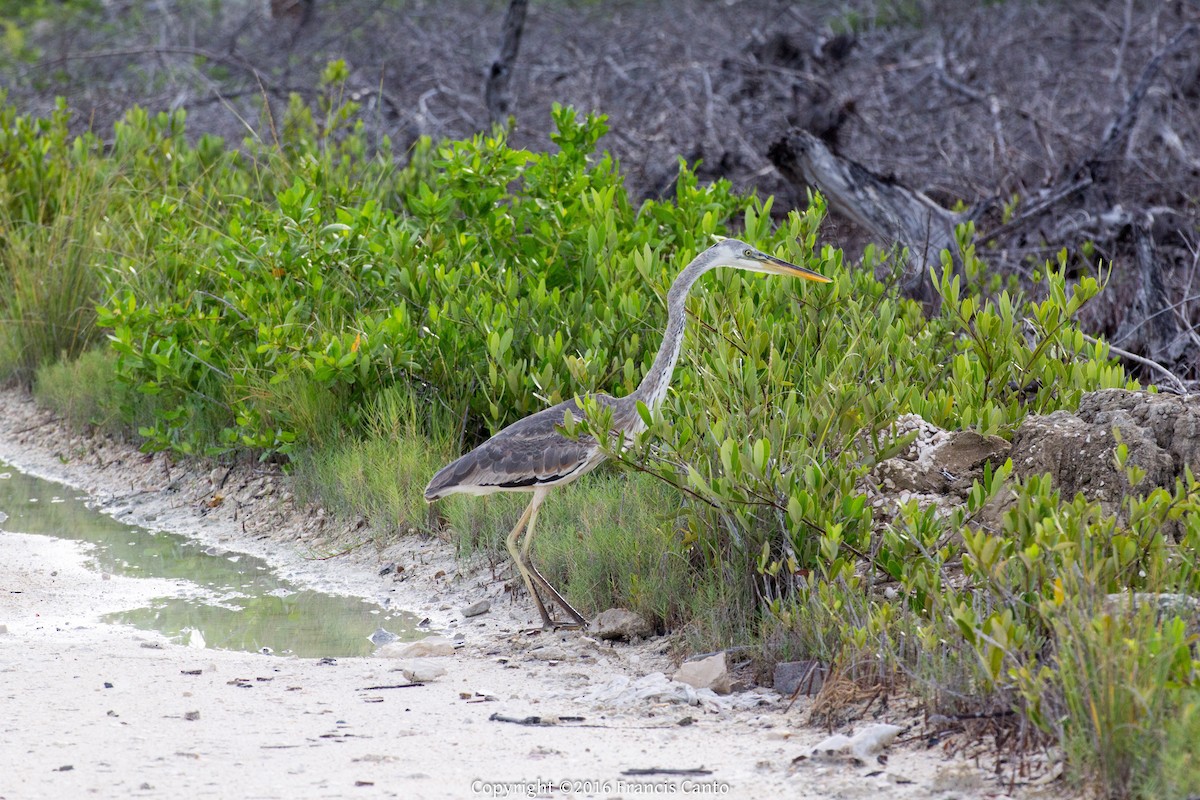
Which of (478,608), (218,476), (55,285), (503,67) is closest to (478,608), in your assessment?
(478,608)

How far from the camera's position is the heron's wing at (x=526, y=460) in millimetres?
5371

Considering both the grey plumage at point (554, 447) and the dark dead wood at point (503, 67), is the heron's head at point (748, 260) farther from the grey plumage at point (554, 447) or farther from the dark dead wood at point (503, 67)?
the dark dead wood at point (503, 67)

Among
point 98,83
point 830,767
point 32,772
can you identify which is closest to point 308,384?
point 32,772

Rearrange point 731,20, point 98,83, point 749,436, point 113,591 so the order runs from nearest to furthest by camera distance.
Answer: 1. point 749,436
2. point 113,591
3. point 98,83
4. point 731,20

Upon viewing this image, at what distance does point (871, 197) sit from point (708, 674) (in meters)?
4.39

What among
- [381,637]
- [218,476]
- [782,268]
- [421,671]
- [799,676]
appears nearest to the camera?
[799,676]

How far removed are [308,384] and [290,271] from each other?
624mm

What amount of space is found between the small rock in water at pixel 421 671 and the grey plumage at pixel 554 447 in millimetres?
788

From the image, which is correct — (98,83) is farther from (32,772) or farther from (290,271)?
(32,772)

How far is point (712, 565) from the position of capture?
511cm

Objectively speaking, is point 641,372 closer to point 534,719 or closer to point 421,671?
point 421,671

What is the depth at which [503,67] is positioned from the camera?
1158cm

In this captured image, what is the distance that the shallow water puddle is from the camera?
5.36 m

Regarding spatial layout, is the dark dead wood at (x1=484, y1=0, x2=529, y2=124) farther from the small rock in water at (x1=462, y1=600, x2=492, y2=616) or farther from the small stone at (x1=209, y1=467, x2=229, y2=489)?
the small rock in water at (x1=462, y1=600, x2=492, y2=616)
